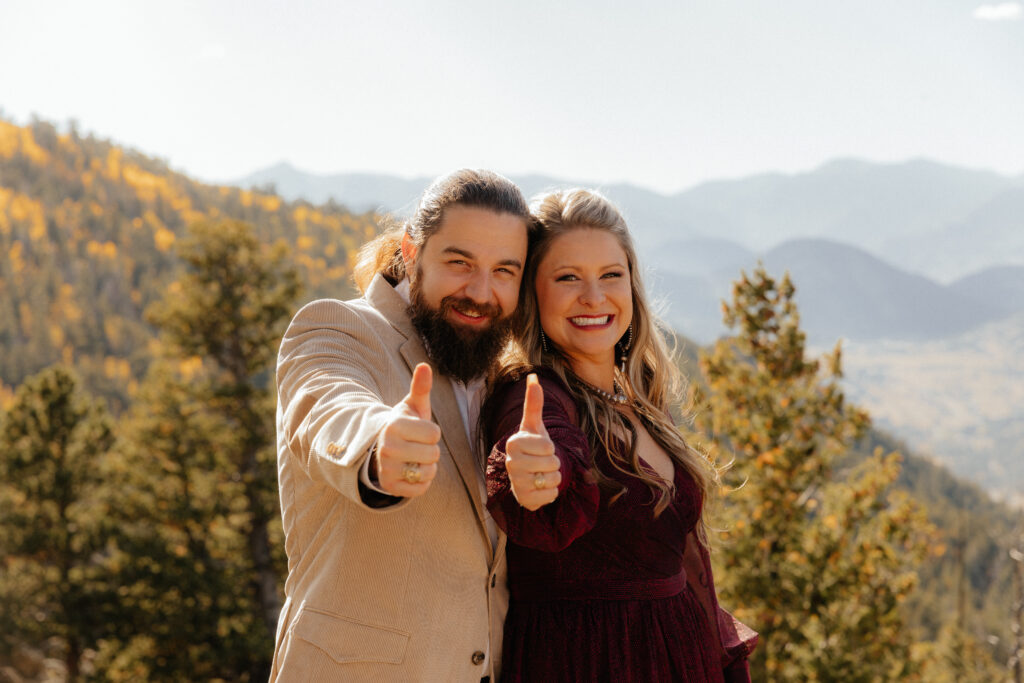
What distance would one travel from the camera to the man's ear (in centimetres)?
259

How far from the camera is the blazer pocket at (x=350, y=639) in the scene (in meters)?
2.02

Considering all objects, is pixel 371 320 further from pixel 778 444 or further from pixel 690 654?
pixel 778 444

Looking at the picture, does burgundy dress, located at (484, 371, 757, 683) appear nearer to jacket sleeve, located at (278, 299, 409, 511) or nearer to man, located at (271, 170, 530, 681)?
man, located at (271, 170, 530, 681)

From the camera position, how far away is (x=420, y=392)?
152cm

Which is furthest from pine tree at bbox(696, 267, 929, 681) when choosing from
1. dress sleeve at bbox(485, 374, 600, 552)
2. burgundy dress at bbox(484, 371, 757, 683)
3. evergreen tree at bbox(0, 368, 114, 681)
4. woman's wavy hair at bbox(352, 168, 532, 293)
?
evergreen tree at bbox(0, 368, 114, 681)

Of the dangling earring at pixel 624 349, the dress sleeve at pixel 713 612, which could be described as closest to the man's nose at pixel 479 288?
the dangling earring at pixel 624 349

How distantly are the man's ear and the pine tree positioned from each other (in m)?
6.29

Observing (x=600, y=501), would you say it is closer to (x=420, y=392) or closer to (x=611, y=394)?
(x=611, y=394)

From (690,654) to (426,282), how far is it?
4.99 ft

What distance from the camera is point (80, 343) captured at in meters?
71.7

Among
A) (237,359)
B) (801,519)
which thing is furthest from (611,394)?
(237,359)

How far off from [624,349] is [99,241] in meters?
106

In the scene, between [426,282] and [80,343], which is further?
[80,343]

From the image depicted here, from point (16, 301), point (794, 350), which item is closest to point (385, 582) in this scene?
point (794, 350)
